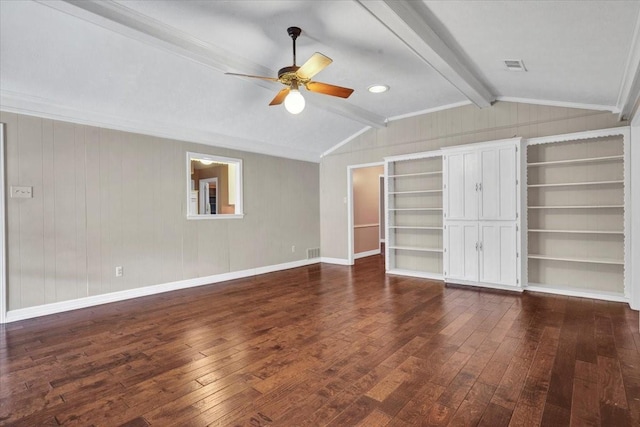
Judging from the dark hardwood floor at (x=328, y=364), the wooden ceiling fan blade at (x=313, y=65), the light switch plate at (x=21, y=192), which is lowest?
the dark hardwood floor at (x=328, y=364)

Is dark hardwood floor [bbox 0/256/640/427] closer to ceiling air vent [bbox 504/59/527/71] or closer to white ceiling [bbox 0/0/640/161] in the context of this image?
white ceiling [bbox 0/0/640/161]

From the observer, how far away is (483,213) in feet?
15.6

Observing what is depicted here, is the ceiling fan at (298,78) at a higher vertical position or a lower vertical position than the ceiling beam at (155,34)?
lower

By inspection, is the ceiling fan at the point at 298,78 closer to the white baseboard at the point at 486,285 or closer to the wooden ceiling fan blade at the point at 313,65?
the wooden ceiling fan blade at the point at 313,65

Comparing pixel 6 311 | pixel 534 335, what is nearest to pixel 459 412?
pixel 534 335

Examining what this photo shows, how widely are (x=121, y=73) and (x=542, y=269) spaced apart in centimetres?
595

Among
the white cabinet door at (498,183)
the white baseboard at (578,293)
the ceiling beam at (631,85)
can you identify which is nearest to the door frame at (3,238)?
the ceiling beam at (631,85)

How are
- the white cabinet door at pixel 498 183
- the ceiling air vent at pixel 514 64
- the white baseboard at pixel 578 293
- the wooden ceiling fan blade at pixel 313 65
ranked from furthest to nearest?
1. the white cabinet door at pixel 498 183
2. the white baseboard at pixel 578 293
3. the ceiling air vent at pixel 514 64
4. the wooden ceiling fan blade at pixel 313 65

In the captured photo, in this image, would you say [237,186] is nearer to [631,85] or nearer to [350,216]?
[350,216]

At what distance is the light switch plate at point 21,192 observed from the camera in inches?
143

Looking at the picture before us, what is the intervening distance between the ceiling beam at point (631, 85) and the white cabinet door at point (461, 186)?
5.41 feet

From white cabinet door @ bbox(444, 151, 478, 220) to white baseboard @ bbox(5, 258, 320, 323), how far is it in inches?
135

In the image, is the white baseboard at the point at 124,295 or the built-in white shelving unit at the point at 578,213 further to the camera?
the built-in white shelving unit at the point at 578,213

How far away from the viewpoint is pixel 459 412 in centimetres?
190
